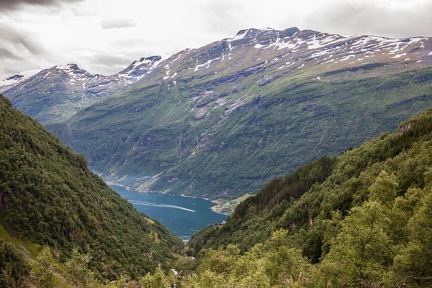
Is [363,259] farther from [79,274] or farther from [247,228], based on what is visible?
[247,228]

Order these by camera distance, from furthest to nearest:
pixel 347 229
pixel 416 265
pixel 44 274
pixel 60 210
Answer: pixel 60 210 < pixel 44 274 < pixel 347 229 < pixel 416 265

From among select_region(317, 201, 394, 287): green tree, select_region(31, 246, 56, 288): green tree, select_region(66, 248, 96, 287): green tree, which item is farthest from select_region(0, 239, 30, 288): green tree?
select_region(317, 201, 394, 287): green tree

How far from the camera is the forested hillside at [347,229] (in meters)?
39.2

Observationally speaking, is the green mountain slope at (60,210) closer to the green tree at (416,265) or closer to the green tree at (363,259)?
the green tree at (363,259)

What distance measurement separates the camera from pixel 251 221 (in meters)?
163

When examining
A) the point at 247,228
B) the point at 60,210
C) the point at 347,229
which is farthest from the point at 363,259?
the point at 247,228

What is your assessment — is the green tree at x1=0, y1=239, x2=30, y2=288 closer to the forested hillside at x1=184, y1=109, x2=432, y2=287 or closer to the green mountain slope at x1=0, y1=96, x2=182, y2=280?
the green mountain slope at x1=0, y1=96, x2=182, y2=280

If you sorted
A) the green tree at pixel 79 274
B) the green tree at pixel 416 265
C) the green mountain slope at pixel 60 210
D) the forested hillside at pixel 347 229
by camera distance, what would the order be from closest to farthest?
the green tree at pixel 416 265 < the forested hillside at pixel 347 229 < the green tree at pixel 79 274 < the green mountain slope at pixel 60 210

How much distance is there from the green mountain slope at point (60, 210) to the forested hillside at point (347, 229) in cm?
3349

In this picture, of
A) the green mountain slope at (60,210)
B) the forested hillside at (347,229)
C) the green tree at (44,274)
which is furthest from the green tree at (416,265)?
the green mountain slope at (60,210)

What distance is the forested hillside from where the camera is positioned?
39156 mm

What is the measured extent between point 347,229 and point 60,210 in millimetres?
86089

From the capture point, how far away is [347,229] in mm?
47594

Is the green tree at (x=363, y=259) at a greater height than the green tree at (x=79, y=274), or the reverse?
the green tree at (x=79, y=274)
